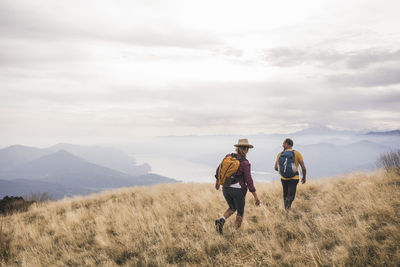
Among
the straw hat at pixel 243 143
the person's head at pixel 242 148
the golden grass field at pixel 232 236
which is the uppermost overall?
the straw hat at pixel 243 143

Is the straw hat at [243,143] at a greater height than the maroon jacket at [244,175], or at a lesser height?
greater

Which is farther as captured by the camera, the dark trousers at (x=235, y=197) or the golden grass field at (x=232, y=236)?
the dark trousers at (x=235, y=197)

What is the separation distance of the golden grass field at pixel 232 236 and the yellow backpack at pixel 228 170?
1.26m

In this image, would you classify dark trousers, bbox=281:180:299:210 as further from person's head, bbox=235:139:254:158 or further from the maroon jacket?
person's head, bbox=235:139:254:158

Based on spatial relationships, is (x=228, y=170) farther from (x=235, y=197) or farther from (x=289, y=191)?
(x=289, y=191)

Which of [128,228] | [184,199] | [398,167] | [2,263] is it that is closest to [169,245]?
[128,228]

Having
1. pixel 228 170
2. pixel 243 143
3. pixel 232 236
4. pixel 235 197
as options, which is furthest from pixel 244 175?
pixel 232 236

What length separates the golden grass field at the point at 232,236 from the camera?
4.32 m

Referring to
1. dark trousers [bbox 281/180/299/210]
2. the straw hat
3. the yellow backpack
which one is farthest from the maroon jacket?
dark trousers [bbox 281/180/299/210]

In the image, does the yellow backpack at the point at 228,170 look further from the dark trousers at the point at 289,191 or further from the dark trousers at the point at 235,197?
the dark trousers at the point at 289,191

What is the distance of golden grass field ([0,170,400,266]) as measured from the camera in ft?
14.2

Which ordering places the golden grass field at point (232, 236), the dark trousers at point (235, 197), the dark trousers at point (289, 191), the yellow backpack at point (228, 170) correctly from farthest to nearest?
the dark trousers at point (289, 191)
the dark trousers at point (235, 197)
the yellow backpack at point (228, 170)
the golden grass field at point (232, 236)

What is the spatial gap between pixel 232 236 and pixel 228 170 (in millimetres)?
1619

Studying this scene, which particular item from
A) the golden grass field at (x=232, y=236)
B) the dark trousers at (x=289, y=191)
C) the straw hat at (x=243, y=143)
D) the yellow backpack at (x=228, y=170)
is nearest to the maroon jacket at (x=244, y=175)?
the yellow backpack at (x=228, y=170)
